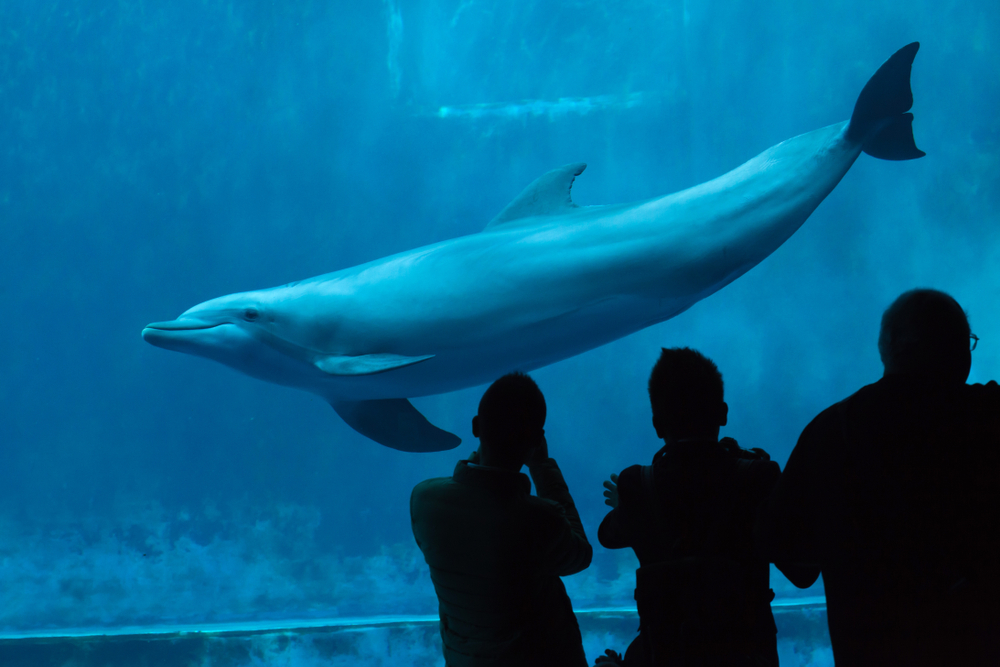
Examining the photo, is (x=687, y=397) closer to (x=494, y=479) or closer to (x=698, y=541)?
(x=698, y=541)

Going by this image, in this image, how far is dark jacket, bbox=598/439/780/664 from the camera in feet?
5.69

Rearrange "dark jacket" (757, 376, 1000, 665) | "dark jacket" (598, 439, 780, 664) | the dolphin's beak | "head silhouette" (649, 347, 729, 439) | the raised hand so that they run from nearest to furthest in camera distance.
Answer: "dark jacket" (757, 376, 1000, 665), "dark jacket" (598, 439, 780, 664), "head silhouette" (649, 347, 729, 439), the raised hand, the dolphin's beak

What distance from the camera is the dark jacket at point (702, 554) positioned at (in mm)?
1735

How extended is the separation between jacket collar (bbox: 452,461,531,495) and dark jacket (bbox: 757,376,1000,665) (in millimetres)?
751

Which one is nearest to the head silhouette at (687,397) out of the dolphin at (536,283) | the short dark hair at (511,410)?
the short dark hair at (511,410)

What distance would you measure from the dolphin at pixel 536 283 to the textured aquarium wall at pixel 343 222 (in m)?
6.11

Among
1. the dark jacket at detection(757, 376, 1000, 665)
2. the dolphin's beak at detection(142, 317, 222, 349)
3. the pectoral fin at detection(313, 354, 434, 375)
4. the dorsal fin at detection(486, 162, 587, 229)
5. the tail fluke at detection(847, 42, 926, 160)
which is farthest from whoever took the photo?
the dorsal fin at detection(486, 162, 587, 229)

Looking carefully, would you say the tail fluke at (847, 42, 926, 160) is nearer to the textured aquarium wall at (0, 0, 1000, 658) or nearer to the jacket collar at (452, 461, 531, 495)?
the jacket collar at (452, 461, 531, 495)

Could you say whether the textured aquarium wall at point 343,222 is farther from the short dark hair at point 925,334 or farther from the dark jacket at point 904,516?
the short dark hair at point 925,334

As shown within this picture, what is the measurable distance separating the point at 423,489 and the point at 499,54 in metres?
12.7

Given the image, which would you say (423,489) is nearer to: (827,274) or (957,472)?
(957,472)

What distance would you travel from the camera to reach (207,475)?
13812 mm

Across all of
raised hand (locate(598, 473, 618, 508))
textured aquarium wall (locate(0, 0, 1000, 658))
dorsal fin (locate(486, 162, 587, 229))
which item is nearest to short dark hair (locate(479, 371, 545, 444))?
raised hand (locate(598, 473, 618, 508))

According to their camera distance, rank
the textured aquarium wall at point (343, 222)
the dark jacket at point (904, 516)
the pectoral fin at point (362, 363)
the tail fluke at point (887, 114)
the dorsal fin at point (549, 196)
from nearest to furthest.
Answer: the dark jacket at point (904, 516) < the pectoral fin at point (362, 363) < the tail fluke at point (887, 114) < the dorsal fin at point (549, 196) < the textured aquarium wall at point (343, 222)
